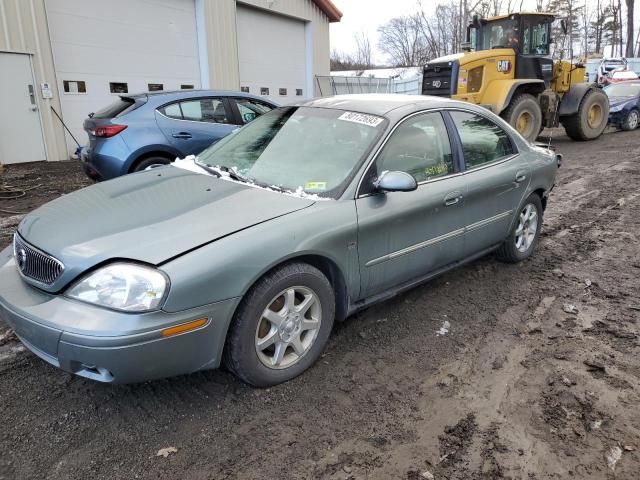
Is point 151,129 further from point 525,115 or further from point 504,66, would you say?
point 525,115

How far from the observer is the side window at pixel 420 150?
3.38 metres

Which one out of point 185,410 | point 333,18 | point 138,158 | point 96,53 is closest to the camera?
point 185,410

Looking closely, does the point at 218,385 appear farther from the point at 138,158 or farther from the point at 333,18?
the point at 333,18

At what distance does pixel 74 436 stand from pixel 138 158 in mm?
4660

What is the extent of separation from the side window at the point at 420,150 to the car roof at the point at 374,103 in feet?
0.45

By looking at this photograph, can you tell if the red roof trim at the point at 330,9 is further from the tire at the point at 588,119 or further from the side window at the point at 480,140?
the side window at the point at 480,140

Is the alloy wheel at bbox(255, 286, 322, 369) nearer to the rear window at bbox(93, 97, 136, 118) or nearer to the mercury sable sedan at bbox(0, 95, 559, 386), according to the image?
the mercury sable sedan at bbox(0, 95, 559, 386)

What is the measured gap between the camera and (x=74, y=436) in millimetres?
2441

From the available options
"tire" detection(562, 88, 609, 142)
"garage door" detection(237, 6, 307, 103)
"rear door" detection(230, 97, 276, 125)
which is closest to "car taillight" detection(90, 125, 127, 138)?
"rear door" detection(230, 97, 276, 125)

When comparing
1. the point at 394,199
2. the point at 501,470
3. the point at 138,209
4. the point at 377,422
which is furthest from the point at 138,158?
the point at 501,470

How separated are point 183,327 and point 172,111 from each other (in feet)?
17.1

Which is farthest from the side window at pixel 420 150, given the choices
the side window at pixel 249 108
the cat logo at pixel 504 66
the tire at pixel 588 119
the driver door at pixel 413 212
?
the tire at pixel 588 119

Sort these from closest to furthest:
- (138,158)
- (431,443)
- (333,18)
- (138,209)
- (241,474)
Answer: (241,474), (431,443), (138,209), (138,158), (333,18)

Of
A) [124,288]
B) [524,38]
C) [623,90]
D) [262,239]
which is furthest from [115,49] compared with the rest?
[623,90]
